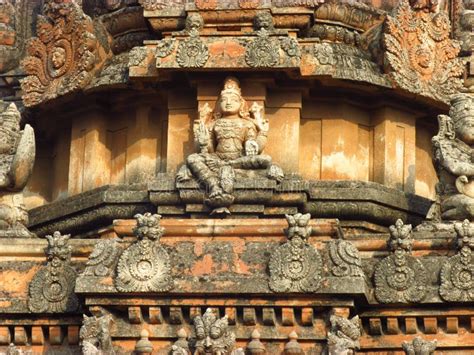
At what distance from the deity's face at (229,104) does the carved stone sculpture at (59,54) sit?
269cm

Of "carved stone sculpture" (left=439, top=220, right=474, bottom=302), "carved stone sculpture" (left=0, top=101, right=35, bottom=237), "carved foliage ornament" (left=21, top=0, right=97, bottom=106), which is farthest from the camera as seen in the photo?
"carved foliage ornament" (left=21, top=0, right=97, bottom=106)

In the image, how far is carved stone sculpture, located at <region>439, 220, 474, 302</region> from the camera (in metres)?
38.0

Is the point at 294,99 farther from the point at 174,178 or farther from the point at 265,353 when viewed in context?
the point at 265,353

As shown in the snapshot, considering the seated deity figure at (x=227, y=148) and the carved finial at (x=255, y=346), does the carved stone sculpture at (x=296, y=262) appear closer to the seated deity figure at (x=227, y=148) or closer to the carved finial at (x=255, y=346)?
the carved finial at (x=255, y=346)

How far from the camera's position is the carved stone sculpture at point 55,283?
127 feet

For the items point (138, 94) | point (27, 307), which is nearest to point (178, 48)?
point (138, 94)

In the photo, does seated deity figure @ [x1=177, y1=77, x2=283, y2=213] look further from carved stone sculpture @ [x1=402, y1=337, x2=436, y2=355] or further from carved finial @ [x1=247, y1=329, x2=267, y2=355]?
carved stone sculpture @ [x1=402, y1=337, x2=436, y2=355]

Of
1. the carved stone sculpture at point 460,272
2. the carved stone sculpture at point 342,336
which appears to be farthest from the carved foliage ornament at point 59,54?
the carved stone sculpture at point 460,272

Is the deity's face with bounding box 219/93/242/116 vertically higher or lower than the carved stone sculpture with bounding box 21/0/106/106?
lower

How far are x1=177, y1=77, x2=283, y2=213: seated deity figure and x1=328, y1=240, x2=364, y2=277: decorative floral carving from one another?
89.1 inches

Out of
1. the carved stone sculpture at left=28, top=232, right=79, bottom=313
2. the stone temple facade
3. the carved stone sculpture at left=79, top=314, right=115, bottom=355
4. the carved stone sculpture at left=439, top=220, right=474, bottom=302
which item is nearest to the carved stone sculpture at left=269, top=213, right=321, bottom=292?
the stone temple facade

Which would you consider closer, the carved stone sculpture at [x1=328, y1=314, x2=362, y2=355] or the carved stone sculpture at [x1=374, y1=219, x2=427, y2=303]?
the carved stone sculpture at [x1=328, y1=314, x2=362, y2=355]

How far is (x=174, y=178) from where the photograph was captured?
132 feet

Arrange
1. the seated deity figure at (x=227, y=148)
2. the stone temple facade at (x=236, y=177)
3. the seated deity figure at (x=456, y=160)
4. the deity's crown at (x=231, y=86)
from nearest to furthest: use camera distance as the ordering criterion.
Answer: the stone temple facade at (x=236, y=177), the seated deity figure at (x=456, y=160), the seated deity figure at (x=227, y=148), the deity's crown at (x=231, y=86)
